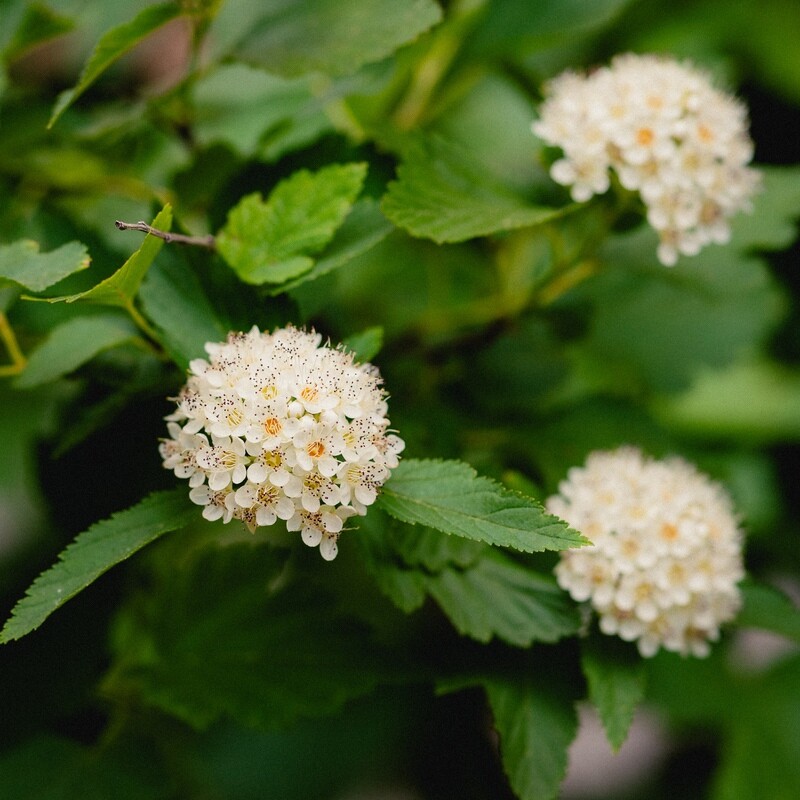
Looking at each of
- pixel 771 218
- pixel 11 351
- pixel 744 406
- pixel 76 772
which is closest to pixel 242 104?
pixel 11 351

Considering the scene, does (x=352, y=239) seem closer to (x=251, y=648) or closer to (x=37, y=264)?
(x=37, y=264)

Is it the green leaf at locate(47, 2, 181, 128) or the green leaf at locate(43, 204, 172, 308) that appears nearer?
the green leaf at locate(43, 204, 172, 308)

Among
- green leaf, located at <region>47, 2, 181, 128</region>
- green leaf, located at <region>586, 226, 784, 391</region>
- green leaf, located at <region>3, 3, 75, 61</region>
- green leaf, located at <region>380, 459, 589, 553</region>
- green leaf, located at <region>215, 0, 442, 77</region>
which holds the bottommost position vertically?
green leaf, located at <region>586, 226, 784, 391</region>

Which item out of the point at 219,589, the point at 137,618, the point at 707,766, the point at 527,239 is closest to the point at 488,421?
the point at 527,239

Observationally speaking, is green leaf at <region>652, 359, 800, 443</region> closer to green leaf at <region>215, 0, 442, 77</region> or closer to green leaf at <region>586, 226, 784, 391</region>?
green leaf at <region>586, 226, 784, 391</region>

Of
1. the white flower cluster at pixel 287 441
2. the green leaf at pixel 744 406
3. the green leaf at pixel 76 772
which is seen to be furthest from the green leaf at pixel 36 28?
the green leaf at pixel 744 406

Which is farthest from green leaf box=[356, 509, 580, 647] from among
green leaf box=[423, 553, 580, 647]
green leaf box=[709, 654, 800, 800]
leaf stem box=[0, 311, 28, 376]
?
green leaf box=[709, 654, 800, 800]

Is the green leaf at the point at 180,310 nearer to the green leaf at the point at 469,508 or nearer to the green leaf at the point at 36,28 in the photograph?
the green leaf at the point at 469,508
